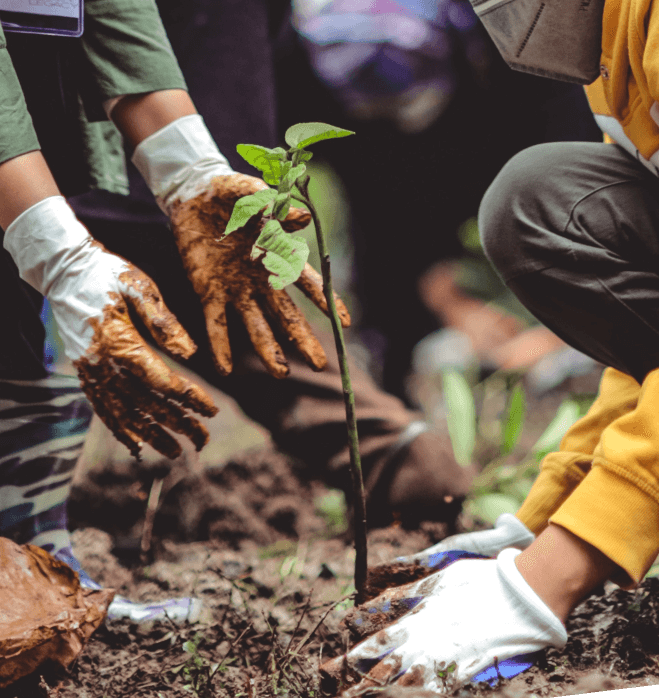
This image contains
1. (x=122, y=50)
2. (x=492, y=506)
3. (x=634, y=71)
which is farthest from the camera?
(x=492, y=506)

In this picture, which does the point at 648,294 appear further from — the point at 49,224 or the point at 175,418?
the point at 49,224

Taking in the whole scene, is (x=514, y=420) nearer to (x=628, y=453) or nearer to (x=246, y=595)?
(x=628, y=453)

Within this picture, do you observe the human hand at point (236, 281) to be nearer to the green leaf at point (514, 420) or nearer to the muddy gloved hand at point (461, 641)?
the muddy gloved hand at point (461, 641)

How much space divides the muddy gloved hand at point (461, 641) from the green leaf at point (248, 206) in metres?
0.52

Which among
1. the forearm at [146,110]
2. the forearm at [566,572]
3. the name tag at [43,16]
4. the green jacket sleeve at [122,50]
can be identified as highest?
the name tag at [43,16]

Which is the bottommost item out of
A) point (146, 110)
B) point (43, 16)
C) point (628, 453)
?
point (628, 453)

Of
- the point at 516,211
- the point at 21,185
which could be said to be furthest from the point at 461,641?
the point at 21,185

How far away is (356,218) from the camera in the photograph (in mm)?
1097

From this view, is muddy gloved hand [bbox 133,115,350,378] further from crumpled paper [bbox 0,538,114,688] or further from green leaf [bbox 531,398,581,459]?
green leaf [bbox 531,398,581,459]

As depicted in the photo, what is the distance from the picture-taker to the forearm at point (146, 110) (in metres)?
0.89

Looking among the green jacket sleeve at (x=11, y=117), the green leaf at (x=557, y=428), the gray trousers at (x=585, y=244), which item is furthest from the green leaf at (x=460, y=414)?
the green jacket sleeve at (x=11, y=117)

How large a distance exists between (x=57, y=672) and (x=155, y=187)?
677 millimetres

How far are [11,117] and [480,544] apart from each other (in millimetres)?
884

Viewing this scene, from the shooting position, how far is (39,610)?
2.47ft
